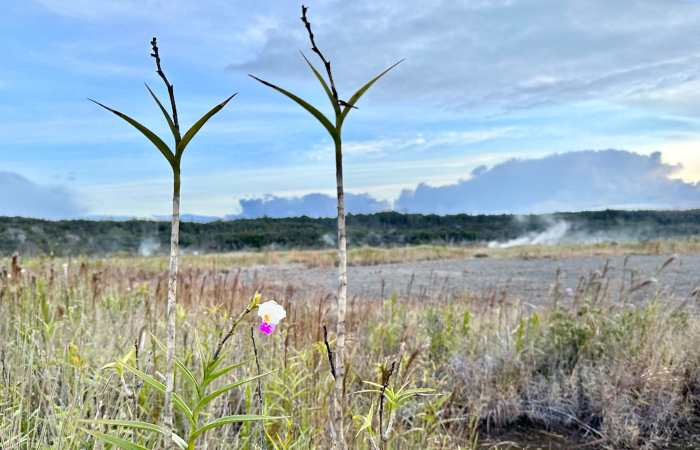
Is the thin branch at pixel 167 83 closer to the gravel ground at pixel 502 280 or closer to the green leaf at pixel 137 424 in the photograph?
the green leaf at pixel 137 424

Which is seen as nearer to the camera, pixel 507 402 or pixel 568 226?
pixel 507 402

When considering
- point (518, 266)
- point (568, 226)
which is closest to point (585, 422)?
point (518, 266)

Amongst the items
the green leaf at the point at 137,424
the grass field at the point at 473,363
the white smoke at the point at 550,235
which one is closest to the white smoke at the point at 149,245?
the grass field at the point at 473,363

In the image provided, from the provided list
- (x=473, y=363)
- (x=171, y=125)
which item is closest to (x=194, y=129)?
(x=171, y=125)

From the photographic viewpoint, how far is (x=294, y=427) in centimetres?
232

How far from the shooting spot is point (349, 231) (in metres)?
36.9

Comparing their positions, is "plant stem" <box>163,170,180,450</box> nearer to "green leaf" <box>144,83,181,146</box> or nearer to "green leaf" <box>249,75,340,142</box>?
"green leaf" <box>144,83,181,146</box>

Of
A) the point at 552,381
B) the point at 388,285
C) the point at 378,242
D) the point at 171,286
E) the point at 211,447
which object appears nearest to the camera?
the point at 171,286

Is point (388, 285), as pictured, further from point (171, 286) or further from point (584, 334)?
point (171, 286)

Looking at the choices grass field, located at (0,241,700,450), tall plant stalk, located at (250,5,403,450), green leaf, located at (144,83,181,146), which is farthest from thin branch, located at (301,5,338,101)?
grass field, located at (0,241,700,450)

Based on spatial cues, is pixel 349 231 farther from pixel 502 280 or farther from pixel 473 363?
pixel 473 363

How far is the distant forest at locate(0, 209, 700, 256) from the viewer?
31.0m

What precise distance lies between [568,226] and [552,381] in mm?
42987

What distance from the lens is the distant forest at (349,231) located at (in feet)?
102
